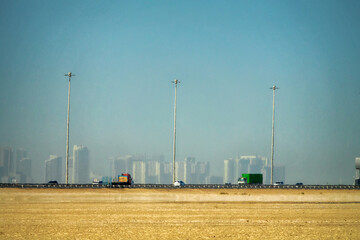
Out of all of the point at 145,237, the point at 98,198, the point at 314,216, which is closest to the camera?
the point at 145,237

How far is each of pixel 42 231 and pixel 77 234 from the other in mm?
2491

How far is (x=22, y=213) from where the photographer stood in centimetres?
4628

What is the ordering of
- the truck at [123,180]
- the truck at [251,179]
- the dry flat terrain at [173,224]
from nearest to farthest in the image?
1. the dry flat terrain at [173,224]
2. the truck at [123,180]
3. the truck at [251,179]

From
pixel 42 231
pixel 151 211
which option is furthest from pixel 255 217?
pixel 42 231

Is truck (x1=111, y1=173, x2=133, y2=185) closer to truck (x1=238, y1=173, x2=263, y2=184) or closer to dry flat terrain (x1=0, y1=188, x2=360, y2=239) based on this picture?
truck (x1=238, y1=173, x2=263, y2=184)

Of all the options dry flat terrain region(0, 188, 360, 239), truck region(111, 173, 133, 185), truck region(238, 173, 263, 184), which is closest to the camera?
dry flat terrain region(0, 188, 360, 239)

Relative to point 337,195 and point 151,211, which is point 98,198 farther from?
point 337,195

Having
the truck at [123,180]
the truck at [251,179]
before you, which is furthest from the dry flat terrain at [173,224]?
the truck at [251,179]

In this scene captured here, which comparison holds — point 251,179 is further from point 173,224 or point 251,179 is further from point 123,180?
point 173,224

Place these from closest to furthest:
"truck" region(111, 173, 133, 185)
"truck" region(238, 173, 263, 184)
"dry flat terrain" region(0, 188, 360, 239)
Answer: "dry flat terrain" region(0, 188, 360, 239) → "truck" region(111, 173, 133, 185) → "truck" region(238, 173, 263, 184)

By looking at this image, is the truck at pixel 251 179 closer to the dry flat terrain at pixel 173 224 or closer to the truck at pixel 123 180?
the truck at pixel 123 180

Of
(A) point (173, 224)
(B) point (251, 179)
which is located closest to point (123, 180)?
(B) point (251, 179)

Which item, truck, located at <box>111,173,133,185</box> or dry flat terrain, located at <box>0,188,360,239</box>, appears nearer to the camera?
dry flat terrain, located at <box>0,188,360,239</box>

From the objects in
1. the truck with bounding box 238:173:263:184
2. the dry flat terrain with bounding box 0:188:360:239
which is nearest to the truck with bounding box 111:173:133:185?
the truck with bounding box 238:173:263:184
